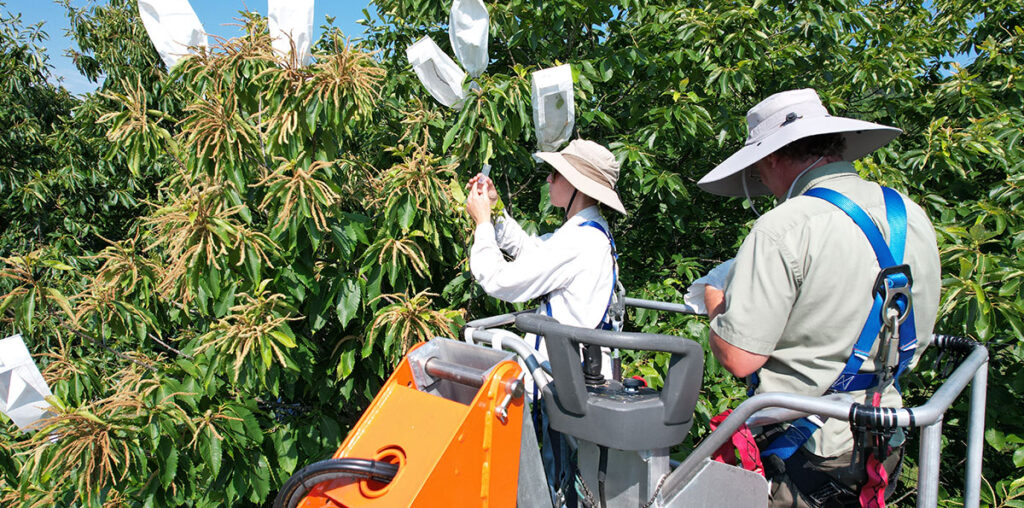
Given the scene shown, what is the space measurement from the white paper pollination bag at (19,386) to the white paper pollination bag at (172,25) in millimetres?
1519

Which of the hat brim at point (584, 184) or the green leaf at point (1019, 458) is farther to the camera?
the green leaf at point (1019, 458)

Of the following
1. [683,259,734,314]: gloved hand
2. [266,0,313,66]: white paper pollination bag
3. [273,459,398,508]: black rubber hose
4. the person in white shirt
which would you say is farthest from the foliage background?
[683,259,734,314]: gloved hand

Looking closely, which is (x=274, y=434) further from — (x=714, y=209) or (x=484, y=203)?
(x=714, y=209)

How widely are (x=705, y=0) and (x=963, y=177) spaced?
7.16 ft

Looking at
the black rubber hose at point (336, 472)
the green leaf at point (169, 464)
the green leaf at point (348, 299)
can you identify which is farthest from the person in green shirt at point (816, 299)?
the green leaf at point (169, 464)

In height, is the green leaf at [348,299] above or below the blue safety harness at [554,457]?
above

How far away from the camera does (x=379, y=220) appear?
2.99 metres

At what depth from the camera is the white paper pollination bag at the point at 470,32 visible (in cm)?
291

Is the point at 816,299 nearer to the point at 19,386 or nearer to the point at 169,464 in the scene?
the point at 169,464

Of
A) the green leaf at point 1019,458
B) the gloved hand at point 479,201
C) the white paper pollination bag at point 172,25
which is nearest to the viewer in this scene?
the gloved hand at point 479,201

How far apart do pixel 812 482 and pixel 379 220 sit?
2.19 metres

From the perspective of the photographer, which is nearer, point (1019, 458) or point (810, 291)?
point (810, 291)

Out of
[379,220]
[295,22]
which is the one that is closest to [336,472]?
[379,220]

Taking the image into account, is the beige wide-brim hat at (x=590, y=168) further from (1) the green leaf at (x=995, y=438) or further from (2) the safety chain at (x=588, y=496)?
(1) the green leaf at (x=995, y=438)
